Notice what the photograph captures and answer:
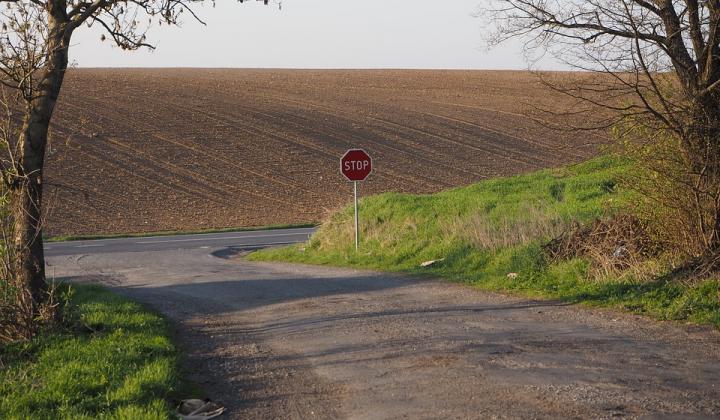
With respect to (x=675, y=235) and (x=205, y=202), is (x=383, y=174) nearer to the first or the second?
(x=205, y=202)

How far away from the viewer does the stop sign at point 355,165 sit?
22484mm

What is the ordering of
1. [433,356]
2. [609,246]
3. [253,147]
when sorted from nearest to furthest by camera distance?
[433,356] → [609,246] → [253,147]

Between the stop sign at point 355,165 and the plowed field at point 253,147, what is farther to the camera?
the plowed field at point 253,147

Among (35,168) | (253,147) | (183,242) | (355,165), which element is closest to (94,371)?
(35,168)

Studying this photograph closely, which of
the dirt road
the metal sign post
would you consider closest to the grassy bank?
the dirt road

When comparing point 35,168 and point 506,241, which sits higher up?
point 35,168

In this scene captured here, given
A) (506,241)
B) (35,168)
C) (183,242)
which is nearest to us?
(35,168)

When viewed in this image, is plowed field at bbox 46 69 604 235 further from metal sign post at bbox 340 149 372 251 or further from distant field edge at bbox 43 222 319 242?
metal sign post at bbox 340 149 372 251

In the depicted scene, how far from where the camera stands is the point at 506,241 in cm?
1594

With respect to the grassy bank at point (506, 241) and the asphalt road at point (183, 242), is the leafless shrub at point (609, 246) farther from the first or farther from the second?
the asphalt road at point (183, 242)

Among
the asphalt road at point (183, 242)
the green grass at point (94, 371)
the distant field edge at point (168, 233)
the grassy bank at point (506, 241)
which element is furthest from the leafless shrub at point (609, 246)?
the distant field edge at point (168, 233)

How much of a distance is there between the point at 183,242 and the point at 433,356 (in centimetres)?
2105

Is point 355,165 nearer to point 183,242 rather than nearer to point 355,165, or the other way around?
point 355,165

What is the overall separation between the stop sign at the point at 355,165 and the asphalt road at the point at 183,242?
18.0 feet
